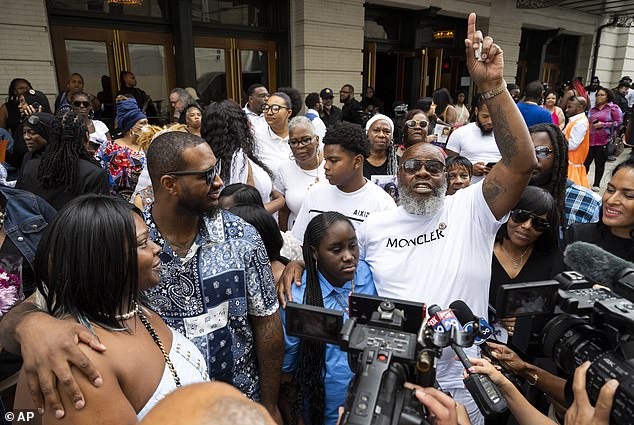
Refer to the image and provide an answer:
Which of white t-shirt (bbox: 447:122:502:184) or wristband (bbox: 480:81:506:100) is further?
white t-shirt (bbox: 447:122:502:184)

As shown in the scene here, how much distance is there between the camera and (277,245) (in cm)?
239

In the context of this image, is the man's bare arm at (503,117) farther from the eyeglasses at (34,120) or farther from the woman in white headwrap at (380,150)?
the eyeglasses at (34,120)

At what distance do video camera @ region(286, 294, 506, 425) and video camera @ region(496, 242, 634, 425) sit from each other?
0.73 feet

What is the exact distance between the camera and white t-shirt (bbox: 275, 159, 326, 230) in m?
3.57

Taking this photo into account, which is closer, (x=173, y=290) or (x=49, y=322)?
(x=49, y=322)

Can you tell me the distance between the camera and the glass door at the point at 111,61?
6797mm

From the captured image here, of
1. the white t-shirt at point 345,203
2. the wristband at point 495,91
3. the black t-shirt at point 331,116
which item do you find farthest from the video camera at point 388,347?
the black t-shirt at point 331,116

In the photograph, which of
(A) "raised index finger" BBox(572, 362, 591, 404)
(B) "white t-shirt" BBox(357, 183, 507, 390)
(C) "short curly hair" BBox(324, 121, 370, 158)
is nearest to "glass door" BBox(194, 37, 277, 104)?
(C) "short curly hair" BBox(324, 121, 370, 158)

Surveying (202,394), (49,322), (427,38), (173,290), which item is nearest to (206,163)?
(173,290)

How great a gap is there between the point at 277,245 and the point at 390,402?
4.80 ft

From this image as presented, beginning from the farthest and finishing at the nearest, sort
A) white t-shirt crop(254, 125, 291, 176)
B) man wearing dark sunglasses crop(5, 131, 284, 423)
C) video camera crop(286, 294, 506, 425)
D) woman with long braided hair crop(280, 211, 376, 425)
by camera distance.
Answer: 1. white t-shirt crop(254, 125, 291, 176)
2. woman with long braided hair crop(280, 211, 376, 425)
3. man wearing dark sunglasses crop(5, 131, 284, 423)
4. video camera crop(286, 294, 506, 425)

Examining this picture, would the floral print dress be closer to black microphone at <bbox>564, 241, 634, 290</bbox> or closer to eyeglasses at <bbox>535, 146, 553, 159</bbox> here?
eyeglasses at <bbox>535, 146, 553, 159</bbox>

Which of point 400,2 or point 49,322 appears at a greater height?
point 400,2

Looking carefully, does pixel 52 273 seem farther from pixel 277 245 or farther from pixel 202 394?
pixel 277 245
